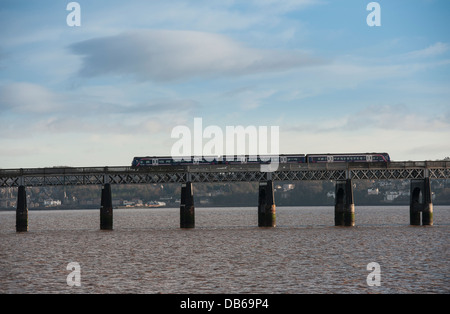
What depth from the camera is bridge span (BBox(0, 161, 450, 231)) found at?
95625 millimetres

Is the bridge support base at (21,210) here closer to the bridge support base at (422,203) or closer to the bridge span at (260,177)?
the bridge span at (260,177)

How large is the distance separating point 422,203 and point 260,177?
86.6 feet

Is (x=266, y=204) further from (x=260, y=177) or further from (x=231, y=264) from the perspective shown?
(x=231, y=264)

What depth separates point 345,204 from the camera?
9700 cm

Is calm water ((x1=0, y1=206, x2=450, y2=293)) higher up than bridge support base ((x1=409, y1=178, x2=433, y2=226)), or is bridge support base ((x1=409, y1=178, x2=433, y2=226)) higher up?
bridge support base ((x1=409, y1=178, x2=433, y2=226))

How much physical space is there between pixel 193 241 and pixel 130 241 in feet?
27.3

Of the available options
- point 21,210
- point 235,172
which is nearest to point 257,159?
point 235,172

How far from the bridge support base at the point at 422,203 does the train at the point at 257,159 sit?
635cm

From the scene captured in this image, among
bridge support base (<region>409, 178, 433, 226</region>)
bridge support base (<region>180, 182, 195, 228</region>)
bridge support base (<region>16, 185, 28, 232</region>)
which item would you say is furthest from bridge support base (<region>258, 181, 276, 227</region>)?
bridge support base (<region>16, 185, 28, 232</region>)

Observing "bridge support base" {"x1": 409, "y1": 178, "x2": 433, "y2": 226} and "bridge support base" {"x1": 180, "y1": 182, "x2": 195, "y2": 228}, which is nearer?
"bridge support base" {"x1": 180, "y1": 182, "x2": 195, "y2": 228}

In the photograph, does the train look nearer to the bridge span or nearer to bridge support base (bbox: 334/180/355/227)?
the bridge span

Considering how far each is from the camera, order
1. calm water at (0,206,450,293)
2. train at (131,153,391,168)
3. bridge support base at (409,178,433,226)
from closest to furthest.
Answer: calm water at (0,206,450,293), bridge support base at (409,178,433,226), train at (131,153,391,168)

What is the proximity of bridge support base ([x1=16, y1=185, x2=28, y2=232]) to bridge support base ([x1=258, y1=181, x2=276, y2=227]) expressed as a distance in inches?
1426
